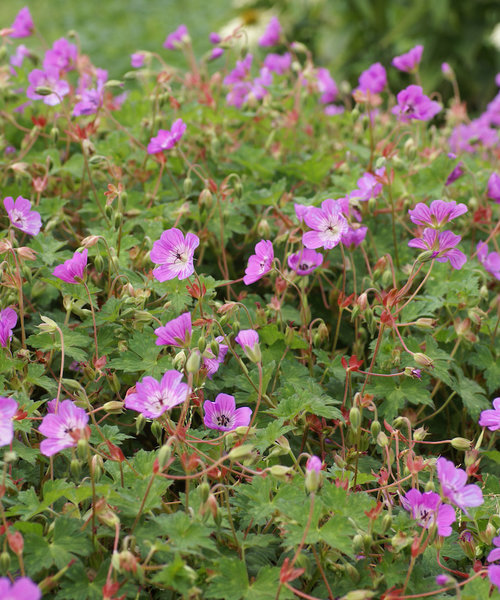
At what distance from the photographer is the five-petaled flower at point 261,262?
4.91 feet

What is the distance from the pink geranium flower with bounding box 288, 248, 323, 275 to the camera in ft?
5.62

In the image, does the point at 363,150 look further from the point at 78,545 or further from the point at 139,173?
the point at 78,545

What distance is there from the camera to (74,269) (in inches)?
58.4

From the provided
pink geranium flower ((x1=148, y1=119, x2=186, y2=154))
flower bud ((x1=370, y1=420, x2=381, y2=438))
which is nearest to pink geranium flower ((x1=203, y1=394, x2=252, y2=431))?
flower bud ((x1=370, y1=420, x2=381, y2=438))

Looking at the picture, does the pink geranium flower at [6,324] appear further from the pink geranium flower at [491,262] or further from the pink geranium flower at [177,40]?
the pink geranium flower at [177,40]

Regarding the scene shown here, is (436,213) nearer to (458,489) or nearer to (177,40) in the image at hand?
(458,489)

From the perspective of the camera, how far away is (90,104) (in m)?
2.03

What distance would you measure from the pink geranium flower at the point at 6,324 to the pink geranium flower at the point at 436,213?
2.76 ft

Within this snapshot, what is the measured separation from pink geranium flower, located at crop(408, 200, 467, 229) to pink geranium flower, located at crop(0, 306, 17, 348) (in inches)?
33.2

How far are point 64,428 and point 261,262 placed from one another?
1.81 ft

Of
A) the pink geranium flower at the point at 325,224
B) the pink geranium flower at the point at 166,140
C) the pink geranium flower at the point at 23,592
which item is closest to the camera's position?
the pink geranium flower at the point at 23,592

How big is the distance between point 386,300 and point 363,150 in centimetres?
85

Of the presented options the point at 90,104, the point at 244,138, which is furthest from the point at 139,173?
the point at 244,138

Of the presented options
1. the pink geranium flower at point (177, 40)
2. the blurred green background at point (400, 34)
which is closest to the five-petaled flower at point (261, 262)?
the pink geranium flower at point (177, 40)
